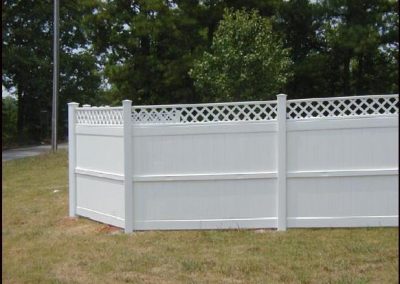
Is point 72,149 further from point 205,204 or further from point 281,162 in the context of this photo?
point 281,162

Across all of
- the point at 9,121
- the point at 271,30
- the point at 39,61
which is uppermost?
the point at 39,61

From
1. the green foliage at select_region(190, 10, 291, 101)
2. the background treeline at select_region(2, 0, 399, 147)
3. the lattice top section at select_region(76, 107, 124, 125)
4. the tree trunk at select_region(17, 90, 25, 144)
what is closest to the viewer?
the lattice top section at select_region(76, 107, 124, 125)

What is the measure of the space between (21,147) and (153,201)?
28705 millimetres

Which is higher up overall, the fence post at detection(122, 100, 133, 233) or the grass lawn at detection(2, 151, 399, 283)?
the fence post at detection(122, 100, 133, 233)

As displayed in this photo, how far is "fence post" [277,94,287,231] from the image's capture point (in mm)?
7406

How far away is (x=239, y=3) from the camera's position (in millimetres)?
23984

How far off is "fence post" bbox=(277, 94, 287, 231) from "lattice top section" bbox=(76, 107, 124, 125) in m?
2.07

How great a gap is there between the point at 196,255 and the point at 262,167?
5.29ft

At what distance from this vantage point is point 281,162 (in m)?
7.46

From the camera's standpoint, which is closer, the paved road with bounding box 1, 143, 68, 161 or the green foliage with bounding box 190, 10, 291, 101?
the green foliage with bounding box 190, 10, 291, 101

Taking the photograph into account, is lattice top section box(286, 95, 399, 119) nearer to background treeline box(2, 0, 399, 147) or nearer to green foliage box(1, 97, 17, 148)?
background treeline box(2, 0, 399, 147)

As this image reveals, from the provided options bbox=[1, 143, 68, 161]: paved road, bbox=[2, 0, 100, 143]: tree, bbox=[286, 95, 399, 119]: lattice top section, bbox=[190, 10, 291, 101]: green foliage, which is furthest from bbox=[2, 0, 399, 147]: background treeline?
bbox=[286, 95, 399, 119]: lattice top section

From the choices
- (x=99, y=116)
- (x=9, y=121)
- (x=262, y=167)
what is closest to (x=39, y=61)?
(x=9, y=121)

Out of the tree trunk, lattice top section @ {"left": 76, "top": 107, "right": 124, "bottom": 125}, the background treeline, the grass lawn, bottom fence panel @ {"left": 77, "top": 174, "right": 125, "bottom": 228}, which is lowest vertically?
the grass lawn
